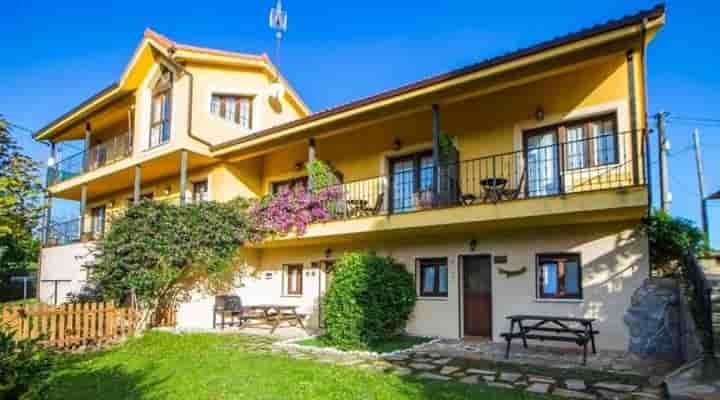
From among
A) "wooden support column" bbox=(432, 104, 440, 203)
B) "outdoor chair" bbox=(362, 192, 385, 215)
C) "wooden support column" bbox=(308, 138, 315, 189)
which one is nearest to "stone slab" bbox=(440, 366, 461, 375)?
"wooden support column" bbox=(432, 104, 440, 203)

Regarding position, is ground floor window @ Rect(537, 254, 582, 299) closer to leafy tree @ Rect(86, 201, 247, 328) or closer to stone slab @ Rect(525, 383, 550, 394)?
stone slab @ Rect(525, 383, 550, 394)

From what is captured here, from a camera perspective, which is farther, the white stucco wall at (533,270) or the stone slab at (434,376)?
the white stucco wall at (533,270)

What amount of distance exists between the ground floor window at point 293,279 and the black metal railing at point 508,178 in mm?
3162

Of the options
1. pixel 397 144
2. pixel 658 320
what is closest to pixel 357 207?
pixel 397 144

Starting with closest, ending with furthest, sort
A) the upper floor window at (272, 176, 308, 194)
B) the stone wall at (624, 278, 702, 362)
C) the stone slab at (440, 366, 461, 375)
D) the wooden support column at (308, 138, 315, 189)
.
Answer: the stone slab at (440, 366, 461, 375) < the stone wall at (624, 278, 702, 362) < the wooden support column at (308, 138, 315, 189) < the upper floor window at (272, 176, 308, 194)

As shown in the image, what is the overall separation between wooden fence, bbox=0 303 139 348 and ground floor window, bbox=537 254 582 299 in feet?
33.5

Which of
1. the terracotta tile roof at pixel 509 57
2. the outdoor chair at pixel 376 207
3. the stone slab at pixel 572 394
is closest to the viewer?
the stone slab at pixel 572 394

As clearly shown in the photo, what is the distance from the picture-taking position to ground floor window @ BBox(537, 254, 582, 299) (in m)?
10.0

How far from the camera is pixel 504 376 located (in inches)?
286

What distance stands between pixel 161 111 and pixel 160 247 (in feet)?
21.3

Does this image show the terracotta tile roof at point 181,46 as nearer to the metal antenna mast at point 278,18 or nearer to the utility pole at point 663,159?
the metal antenna mast at point 278,18

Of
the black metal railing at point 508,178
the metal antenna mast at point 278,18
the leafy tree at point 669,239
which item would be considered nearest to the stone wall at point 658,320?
the leafy tree at point 669,239

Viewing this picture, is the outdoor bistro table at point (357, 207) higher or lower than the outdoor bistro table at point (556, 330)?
higher

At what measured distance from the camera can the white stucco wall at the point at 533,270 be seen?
9.36m
